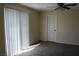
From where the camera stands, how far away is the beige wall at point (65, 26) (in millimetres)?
2420

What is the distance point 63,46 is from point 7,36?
1.36m

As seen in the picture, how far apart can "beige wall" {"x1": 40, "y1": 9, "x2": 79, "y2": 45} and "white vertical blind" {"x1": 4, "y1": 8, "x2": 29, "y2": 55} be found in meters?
0.43

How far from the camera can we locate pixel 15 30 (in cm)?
229

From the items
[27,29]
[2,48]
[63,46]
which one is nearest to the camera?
[2,48]

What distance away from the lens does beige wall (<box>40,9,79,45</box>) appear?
7.94 ft

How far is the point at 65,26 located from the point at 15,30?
1228 mm

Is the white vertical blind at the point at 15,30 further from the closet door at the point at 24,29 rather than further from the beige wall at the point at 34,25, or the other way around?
the beige wall at the point at 34,25

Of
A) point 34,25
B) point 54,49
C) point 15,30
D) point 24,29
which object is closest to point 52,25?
point 34,25

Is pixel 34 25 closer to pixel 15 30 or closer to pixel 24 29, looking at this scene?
pixel 24 29

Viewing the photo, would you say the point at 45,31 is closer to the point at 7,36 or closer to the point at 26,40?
the point at 26,40

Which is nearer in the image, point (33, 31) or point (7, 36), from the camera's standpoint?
point (7, 36)

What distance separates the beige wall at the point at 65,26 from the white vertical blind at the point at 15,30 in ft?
1.40

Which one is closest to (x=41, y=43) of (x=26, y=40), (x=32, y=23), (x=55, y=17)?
(x=26, y=40)

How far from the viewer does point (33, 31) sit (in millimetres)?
2473
